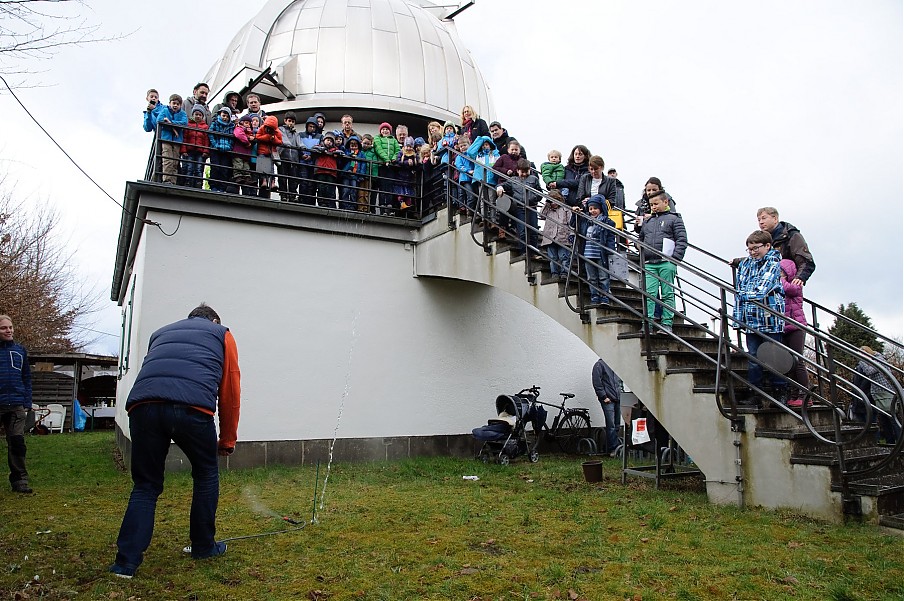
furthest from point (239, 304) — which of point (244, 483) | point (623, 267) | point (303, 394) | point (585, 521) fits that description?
point (585, 521)

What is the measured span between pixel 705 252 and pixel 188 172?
7114mm

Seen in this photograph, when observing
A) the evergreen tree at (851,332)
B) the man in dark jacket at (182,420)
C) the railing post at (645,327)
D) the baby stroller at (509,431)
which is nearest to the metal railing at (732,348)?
the railing post at (645,327)

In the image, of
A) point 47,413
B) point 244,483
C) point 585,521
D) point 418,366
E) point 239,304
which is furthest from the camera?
point 47,413

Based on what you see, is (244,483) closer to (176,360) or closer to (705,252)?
(176,360)

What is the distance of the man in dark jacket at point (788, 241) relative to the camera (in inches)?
252

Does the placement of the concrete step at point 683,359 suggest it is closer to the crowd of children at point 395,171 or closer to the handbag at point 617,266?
the crowd of children at point 395,171

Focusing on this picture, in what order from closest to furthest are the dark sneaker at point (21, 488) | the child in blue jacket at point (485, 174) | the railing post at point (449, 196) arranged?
the dark sneaker at point (21, 488)
the child in blue jacket at point (485, 174)
the railing post at point (449, 196)

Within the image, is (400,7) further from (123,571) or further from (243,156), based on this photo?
(123,571)

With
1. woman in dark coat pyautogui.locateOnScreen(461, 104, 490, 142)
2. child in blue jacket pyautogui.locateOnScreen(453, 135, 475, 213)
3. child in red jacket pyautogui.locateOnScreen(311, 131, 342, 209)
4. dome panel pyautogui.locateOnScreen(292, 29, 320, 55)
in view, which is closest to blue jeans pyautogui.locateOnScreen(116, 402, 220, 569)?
child in blue jacket pyautogui.locateOnScreen(453, 135, 475, 213)

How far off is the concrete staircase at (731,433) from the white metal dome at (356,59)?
730cm

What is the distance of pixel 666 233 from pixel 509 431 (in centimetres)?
362

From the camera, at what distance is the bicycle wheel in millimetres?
11293

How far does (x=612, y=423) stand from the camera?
1153 cm

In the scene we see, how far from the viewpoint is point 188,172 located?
373 inches
